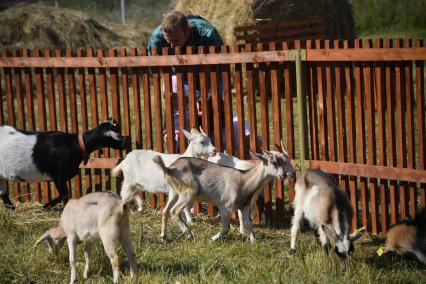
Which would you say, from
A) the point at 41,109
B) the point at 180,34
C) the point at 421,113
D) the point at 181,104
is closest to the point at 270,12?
the point at 41,109

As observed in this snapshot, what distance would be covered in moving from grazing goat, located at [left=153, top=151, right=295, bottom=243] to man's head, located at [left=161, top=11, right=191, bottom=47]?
1894 millimetres

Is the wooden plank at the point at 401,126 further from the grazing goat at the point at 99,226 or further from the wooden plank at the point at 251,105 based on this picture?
the grazing goat at the point at 99,226

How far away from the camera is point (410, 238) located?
723 centimetres

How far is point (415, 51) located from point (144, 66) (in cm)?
323

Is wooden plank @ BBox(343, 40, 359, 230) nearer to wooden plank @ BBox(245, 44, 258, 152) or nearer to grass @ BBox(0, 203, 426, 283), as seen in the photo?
grass @ BBox(0, 203, 426, 283)

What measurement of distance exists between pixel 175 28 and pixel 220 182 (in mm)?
2217

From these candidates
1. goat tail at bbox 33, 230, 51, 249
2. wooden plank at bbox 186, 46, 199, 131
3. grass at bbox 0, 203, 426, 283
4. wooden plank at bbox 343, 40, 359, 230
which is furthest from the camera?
wooden plank at bbox 186, 46, 199, 131

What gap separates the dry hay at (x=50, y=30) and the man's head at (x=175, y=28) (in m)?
11.1

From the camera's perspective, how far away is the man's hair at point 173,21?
30.5ft

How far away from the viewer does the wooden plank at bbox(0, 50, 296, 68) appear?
28.4ft

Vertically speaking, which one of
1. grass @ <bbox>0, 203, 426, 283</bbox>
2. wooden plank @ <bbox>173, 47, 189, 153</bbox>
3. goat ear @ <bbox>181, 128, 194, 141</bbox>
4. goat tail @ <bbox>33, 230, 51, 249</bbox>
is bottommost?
grass @ <bbox>0, 203, 426, 283</bbox>

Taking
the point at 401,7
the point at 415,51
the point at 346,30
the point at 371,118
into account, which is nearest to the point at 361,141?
the point at 371,118

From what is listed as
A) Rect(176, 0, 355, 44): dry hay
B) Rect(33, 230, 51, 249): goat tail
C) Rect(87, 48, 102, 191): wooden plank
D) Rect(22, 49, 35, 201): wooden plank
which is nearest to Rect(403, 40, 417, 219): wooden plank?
Rect(33, 230, 51, 249): goat tail

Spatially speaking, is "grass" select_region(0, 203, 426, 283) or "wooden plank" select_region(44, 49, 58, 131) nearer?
"grass" select_region(0, 203, 426, 283)
